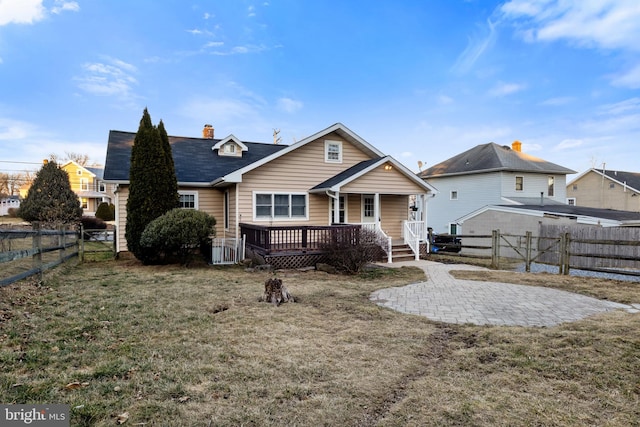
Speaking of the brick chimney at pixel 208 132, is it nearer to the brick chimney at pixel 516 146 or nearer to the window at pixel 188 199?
the window at pixel 188 199

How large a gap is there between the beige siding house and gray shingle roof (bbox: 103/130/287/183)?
1.6 inches

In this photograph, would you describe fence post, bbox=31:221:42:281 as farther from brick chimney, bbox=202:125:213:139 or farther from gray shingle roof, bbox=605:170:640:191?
gray shingle roof, bbox=605:170:640:191

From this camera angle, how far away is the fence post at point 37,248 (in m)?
7.74

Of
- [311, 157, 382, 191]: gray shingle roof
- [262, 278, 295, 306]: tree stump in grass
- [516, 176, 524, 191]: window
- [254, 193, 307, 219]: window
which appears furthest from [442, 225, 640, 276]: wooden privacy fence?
[516, 176, 524, 191]: window

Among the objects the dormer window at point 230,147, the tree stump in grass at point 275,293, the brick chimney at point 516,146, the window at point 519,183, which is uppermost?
the brick chimney at point 516,146

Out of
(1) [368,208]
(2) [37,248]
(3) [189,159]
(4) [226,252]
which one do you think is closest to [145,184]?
(4) [226,252]

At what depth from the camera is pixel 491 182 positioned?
25750 mm

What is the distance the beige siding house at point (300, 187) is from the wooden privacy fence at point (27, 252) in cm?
365

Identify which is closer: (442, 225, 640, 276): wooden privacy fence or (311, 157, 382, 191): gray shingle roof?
(442, 225, 640, 276): wooden privacy fence

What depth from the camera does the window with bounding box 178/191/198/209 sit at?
14.1 meters

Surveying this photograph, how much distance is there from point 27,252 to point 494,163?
88.9 ft

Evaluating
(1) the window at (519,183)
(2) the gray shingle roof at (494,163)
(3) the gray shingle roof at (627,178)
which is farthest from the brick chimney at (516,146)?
(3) the gray shingle roof at (627,178)

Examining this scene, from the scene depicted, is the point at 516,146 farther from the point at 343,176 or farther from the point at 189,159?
the point at 189,159

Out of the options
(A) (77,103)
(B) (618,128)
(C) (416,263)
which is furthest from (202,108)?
(B) (618,128)
